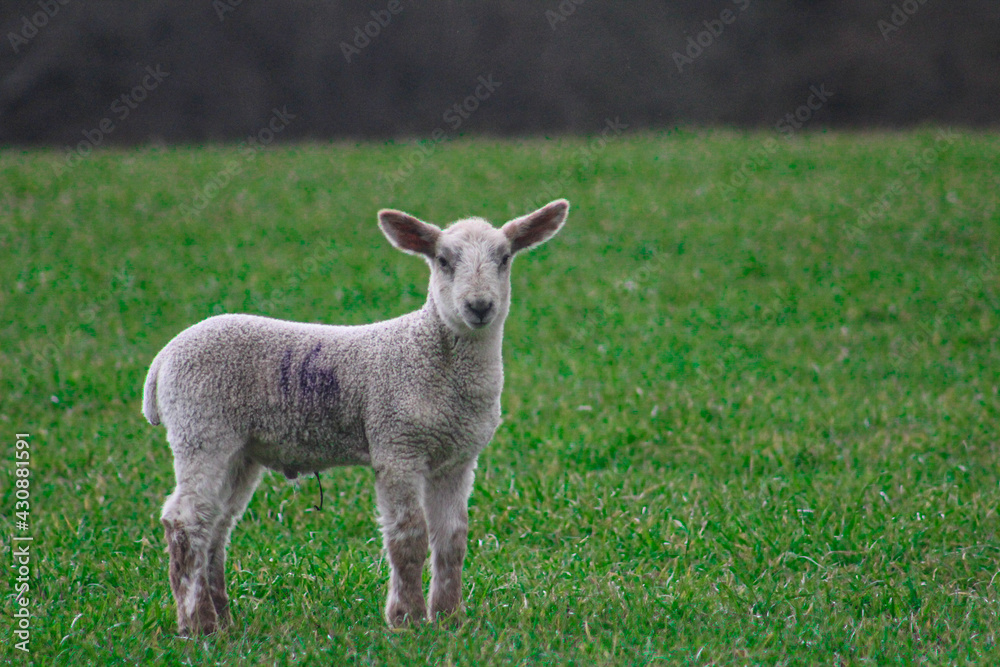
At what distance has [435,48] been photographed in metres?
24.8

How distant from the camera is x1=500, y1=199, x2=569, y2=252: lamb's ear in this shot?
4520 mm

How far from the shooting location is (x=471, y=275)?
4250 mm

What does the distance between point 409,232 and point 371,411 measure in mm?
798

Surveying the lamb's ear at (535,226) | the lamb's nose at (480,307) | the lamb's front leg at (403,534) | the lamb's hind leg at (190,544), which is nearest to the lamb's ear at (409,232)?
the lamb's ear at (535,226)

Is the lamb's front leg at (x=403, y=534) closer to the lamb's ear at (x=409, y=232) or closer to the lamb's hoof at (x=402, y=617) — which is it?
the lamb's hoof at (x=402, y=617)

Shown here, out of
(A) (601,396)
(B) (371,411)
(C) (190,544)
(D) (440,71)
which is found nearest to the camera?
(C) (190,544)

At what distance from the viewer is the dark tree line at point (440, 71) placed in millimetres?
23109

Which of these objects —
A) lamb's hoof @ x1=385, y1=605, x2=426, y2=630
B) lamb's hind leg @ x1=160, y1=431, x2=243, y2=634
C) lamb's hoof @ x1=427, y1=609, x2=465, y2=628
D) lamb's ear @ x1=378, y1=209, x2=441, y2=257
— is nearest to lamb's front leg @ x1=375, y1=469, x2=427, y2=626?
lamb's hoof @ x1=385, y1=605, x2=426, y2=630

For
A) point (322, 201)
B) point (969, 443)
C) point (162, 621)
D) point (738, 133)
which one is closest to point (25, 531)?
point (162, 621)

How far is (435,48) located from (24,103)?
30.4 ft

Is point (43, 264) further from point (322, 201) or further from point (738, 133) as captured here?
point (738, 133)

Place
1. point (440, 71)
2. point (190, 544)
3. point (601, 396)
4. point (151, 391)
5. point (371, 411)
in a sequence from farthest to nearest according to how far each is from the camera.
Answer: point (440, 71)
point (601, 396)
point (151, 391)
point (371, 411)
point (190, 544)

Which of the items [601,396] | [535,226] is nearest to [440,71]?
[601,396]

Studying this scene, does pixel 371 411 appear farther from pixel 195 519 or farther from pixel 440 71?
pixel 440 71
